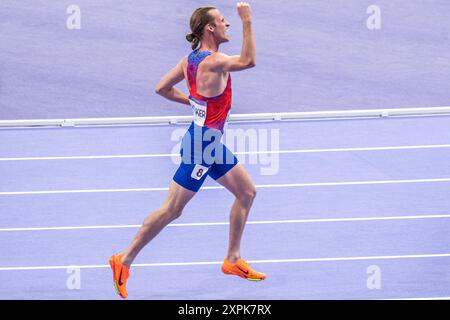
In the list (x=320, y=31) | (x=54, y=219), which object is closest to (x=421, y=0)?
(x=320, y=31)

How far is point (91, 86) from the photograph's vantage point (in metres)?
13.2

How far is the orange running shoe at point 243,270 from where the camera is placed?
855cm

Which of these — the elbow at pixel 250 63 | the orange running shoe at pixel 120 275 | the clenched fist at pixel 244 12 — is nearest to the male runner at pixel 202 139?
the orange running shoe at pixel 120 275

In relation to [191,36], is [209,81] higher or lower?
lower

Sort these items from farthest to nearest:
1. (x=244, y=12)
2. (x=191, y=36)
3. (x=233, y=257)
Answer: (x=233, y=257), (x=191, y=36), (x=244, y=12)

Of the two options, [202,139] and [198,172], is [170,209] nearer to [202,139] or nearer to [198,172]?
[198,172]

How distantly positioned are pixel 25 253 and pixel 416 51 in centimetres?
593

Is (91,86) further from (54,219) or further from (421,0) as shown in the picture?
(421,0)

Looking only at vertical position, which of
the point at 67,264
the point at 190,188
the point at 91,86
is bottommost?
the point at 67,264

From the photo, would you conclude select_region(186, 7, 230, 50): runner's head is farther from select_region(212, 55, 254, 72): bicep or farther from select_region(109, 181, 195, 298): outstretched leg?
select_region(109, 181, 195, 298): outstretched leg

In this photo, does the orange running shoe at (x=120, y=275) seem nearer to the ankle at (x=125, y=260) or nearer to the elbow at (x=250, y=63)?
the ankle at (x=125, y=260)


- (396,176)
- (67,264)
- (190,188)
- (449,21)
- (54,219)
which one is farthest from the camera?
(449,21)

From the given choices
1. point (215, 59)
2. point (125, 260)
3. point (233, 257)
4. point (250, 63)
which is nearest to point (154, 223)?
point (125, 260)

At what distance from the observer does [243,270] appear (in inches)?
336
